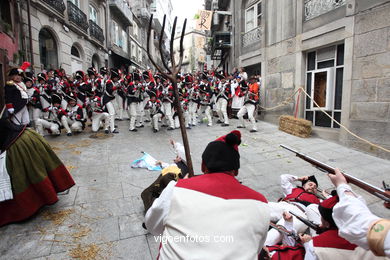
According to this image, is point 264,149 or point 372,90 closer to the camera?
point 372,90

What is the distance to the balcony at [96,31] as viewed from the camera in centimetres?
1650

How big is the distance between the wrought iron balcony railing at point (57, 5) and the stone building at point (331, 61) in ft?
32.8

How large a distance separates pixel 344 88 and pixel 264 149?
115 inches

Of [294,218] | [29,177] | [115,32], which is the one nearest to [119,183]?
[29,177]

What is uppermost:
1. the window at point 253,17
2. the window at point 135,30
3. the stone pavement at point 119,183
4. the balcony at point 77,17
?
the window at point 135,30

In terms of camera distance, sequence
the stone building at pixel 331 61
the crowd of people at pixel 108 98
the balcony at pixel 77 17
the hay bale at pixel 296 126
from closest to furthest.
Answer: the stone building at pixel 331 61, the hay bale at pixel 296 126, the crowd of people at pixel 108 98, the balcony at pixel 77 17

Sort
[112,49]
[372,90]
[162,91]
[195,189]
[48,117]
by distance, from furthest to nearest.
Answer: [112,49] < [162,91] < [48,117] < [372,90] < [195,189]

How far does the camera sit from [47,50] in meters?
12.2

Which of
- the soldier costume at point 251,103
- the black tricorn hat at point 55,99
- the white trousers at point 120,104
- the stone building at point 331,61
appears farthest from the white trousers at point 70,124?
the stone building at point 331,61

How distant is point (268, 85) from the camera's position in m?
10.5

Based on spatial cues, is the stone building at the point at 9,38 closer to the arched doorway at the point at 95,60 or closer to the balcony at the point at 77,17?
the balcony at the point at 77,17

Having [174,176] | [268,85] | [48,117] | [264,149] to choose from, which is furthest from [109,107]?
[268,85]

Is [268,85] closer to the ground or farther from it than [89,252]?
farther from it

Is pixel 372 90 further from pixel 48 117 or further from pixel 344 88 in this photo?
pixel 48 117
